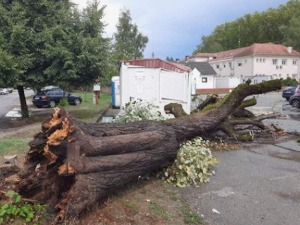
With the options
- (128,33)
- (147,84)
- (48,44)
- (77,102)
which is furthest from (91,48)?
(128,33)

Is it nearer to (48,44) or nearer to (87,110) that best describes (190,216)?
(48,44)

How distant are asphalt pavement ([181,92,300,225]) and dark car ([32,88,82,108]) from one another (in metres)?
23.4

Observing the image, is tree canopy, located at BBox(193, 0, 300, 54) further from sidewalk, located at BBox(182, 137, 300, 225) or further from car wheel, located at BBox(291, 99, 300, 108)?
sidewalk, located at BBox(182, 137, 300, 225)

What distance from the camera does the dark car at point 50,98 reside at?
30.4 metres

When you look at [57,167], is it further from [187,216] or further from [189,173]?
[189,173]

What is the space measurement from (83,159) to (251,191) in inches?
125

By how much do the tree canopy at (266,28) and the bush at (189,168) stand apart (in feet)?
251

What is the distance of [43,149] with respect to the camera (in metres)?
4.98

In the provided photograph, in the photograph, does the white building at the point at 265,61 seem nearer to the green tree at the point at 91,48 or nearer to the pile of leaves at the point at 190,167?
the green tree at the point at 91,48

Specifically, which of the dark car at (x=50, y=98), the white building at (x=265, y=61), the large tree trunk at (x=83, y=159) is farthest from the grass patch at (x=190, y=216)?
the white building at (x=265, y=61)

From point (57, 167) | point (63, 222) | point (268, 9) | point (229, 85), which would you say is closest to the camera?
point (63, 222)

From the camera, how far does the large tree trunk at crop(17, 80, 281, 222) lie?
4.54 metres

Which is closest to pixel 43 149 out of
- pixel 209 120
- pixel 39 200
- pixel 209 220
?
pixel 39 200

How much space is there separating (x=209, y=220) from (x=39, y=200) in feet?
7.64
